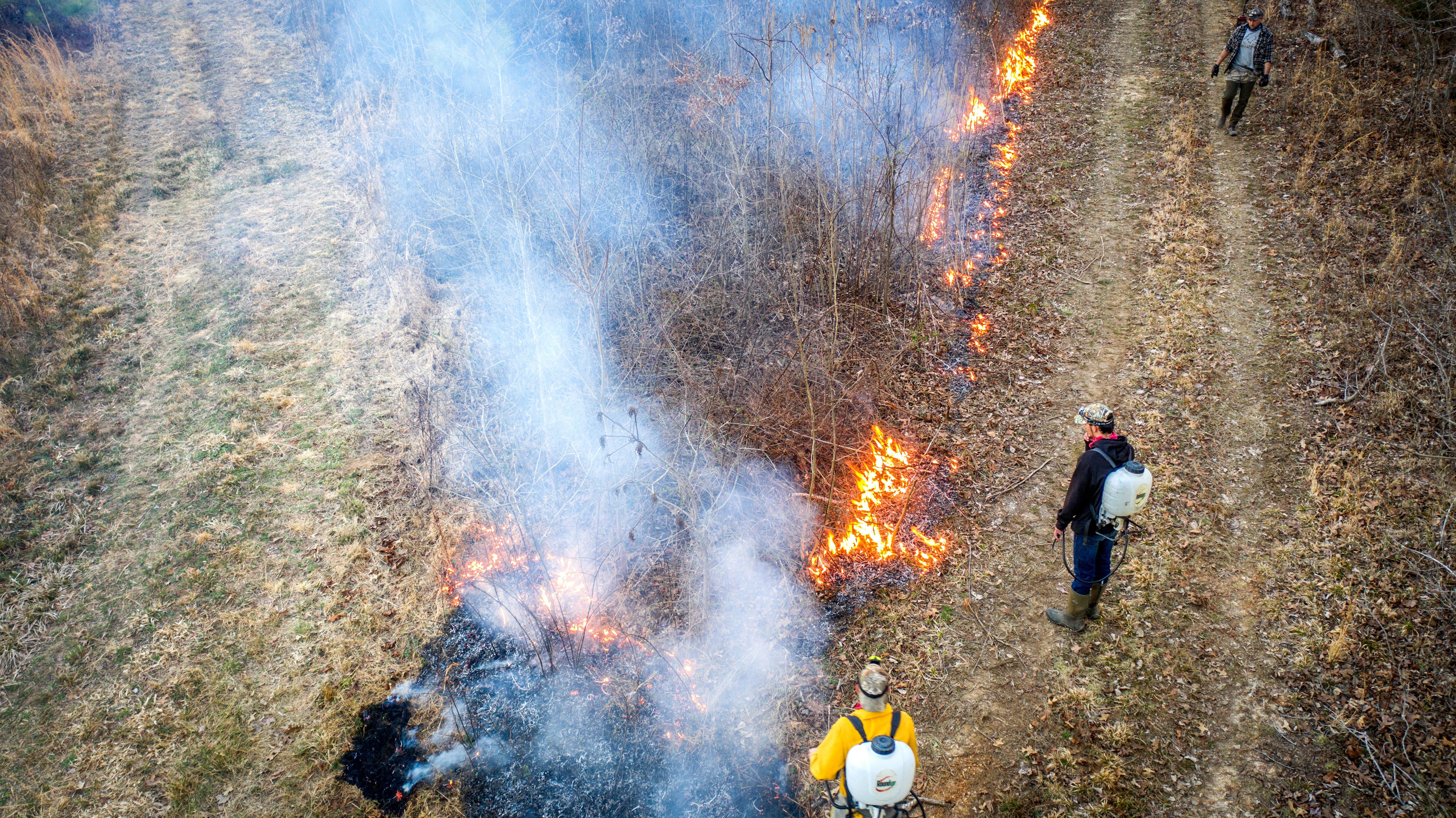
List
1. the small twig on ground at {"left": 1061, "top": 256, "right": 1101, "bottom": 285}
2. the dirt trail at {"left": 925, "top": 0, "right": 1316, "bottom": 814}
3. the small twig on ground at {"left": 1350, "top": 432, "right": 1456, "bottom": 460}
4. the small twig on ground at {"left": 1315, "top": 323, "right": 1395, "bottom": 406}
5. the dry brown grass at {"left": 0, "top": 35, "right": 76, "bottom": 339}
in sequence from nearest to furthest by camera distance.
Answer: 1. the dirt trail at {"left": 925, "top": 0, "right": 1316, "bottom": 814}
2. the small twig on ground at {"left": 1350, "top": 432, "right": 1456, "bottom": 460}
3. the small twig on ground at {"left": 1315, "top": 323, "right": 1395, "bottom": 406}
4. the dry brown grass at {"left": 0, "top": 35, "right": 76, "bottom": 339}
5. the small twig on ground at {"left": 1061, "top": 256, "right": 1101, "bottom": 285}

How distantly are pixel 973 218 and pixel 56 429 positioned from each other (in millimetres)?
12130

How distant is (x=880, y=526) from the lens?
6.44 m

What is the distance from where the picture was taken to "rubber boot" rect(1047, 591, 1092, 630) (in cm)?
526

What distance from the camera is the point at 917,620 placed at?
5664mm

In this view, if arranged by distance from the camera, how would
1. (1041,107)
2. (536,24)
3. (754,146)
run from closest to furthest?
(754,146) < (536,24) < (1041,107)

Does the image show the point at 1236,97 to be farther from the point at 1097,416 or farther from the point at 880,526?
the point at 880,526

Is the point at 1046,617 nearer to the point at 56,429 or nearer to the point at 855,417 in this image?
the point at 855,417

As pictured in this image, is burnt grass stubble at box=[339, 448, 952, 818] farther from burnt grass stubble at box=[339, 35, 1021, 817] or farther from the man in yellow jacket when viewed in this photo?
the man in yellow jacket

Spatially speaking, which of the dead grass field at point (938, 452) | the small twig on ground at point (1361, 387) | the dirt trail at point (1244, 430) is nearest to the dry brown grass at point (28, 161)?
the dead grass field at point (938, 452)

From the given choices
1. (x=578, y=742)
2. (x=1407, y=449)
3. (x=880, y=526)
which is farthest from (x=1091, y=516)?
(x=578, y=742)

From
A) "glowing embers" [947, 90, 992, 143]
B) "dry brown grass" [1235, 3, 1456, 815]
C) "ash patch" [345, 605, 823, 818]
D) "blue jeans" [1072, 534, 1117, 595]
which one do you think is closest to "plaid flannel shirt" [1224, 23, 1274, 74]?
"dry brown grass" [1235, 3, 1456, 815]

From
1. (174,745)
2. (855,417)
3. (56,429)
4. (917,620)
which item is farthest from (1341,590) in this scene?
(56,429)

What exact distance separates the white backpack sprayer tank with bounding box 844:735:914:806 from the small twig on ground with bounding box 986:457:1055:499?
3892mm

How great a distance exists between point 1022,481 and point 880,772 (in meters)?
4.32
